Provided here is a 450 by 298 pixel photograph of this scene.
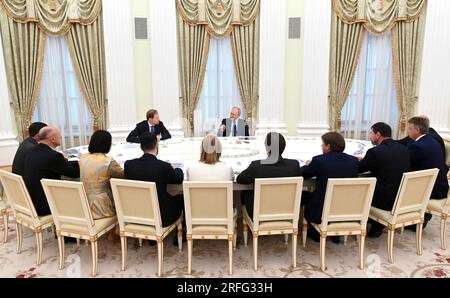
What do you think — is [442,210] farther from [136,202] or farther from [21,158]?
[21,158]

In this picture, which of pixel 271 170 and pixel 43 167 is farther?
pixel 43 167

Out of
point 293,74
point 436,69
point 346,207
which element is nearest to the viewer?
point 346,207

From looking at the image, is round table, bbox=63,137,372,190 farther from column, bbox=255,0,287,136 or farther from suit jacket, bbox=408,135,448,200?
column, bbox=255,0,287,136

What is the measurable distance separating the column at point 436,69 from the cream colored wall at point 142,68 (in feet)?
17.8

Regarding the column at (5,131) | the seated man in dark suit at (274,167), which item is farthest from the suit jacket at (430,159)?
the column at (5,131)

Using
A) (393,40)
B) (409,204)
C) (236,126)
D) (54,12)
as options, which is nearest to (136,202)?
(409,204)

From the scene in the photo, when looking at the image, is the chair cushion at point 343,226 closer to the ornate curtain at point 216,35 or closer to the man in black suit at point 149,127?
the man in black suit at point 149,127

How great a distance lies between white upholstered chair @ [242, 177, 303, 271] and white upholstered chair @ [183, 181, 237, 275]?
0.22 meters

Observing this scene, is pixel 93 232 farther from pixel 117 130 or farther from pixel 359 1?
pixel 359 1

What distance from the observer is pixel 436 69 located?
6.52 m

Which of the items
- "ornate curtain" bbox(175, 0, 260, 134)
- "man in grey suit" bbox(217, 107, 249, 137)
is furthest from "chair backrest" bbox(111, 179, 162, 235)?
"ornate curtain" bbox(175, 0, 260, 134)

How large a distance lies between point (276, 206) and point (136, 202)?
118 cm

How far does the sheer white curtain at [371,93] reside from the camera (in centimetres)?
693

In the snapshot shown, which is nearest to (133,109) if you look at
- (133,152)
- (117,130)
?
(117,130)
